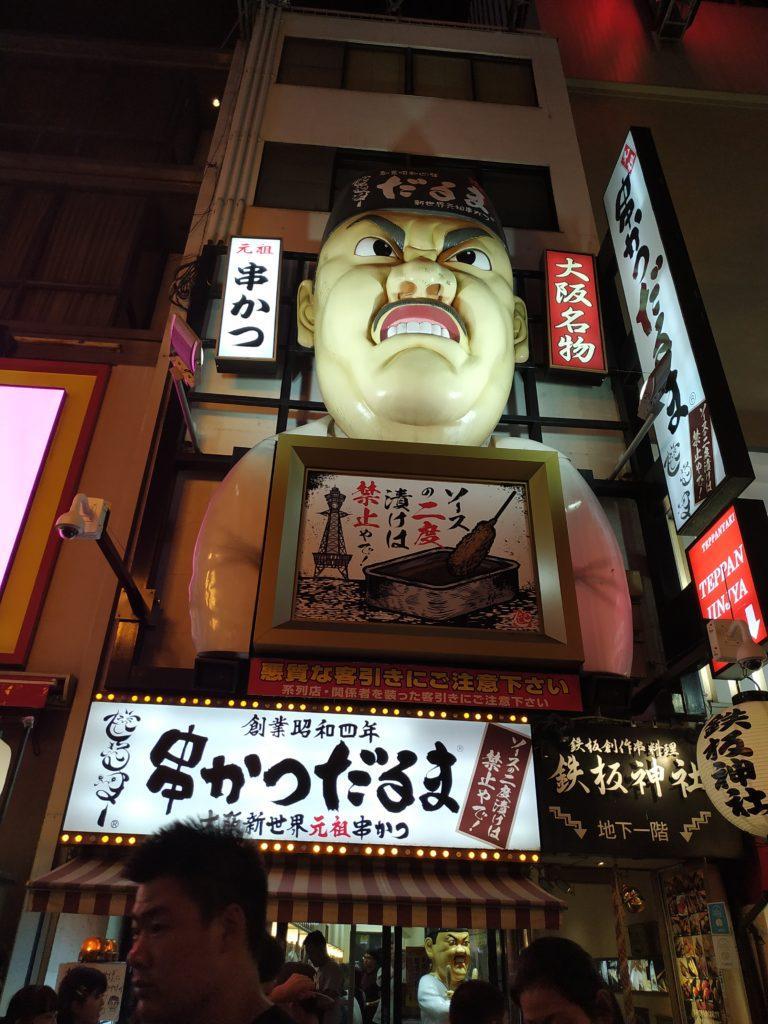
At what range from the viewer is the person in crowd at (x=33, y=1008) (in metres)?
3.31

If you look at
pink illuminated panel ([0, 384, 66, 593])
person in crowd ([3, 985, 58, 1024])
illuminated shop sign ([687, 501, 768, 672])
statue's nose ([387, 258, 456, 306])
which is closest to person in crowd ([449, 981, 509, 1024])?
person in crowd ([3, 985, 58, 1024])

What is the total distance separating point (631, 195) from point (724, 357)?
286 centimetres

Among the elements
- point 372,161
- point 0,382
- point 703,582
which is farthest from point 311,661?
point 372,161

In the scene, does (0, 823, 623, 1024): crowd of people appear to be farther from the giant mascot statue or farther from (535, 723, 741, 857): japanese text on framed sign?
(535, 723, 741, 857): japanese text on framed sign

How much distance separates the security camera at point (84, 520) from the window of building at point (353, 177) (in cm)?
636

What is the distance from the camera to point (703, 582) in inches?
241

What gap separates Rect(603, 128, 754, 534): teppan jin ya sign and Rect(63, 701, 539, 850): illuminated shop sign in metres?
2.61

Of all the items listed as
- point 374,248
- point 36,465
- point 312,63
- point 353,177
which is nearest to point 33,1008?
point 36,465

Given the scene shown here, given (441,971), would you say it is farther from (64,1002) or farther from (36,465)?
(36,465)

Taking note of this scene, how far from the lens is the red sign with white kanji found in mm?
7922

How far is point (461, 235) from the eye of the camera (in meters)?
6.59

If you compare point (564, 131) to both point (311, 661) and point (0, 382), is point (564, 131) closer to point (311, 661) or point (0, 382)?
point (0, 382)

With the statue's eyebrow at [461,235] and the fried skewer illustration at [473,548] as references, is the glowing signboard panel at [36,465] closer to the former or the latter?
the fried skewer illustration at [473,548]

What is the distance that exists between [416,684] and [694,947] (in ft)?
11.3
